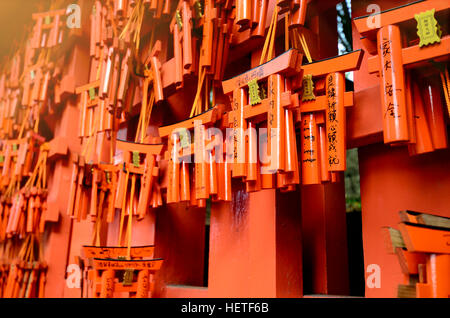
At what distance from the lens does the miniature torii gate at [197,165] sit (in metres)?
1.22

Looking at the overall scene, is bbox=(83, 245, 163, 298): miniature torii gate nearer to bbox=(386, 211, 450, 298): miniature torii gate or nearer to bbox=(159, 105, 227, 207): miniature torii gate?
bbox=(159, 105, 227, 207): miniature torii gate

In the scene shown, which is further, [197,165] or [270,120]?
[197,165]

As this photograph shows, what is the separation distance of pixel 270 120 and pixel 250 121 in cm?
10

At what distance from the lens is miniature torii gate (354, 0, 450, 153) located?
808mm

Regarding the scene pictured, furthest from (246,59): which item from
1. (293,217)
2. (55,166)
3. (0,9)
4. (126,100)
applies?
(0,9)

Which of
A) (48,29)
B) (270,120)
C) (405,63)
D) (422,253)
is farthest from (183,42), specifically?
(48,29)

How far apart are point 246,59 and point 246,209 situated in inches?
23.9

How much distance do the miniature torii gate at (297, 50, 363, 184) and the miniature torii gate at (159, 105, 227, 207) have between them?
0.30 metres

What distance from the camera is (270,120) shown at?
100cm

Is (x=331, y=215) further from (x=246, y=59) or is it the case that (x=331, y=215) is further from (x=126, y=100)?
(x=126, y=100)

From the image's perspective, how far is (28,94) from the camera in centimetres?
268

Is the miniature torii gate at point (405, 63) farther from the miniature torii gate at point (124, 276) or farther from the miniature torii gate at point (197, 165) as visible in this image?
the miniature torii gate at point (124, 276)

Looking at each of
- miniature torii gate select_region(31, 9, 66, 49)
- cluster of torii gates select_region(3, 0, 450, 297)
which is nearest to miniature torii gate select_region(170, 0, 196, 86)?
cluster of torii gates select_region(3, 0, 450, 297)

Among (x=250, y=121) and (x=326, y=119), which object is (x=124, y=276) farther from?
(x=326, y=119)
